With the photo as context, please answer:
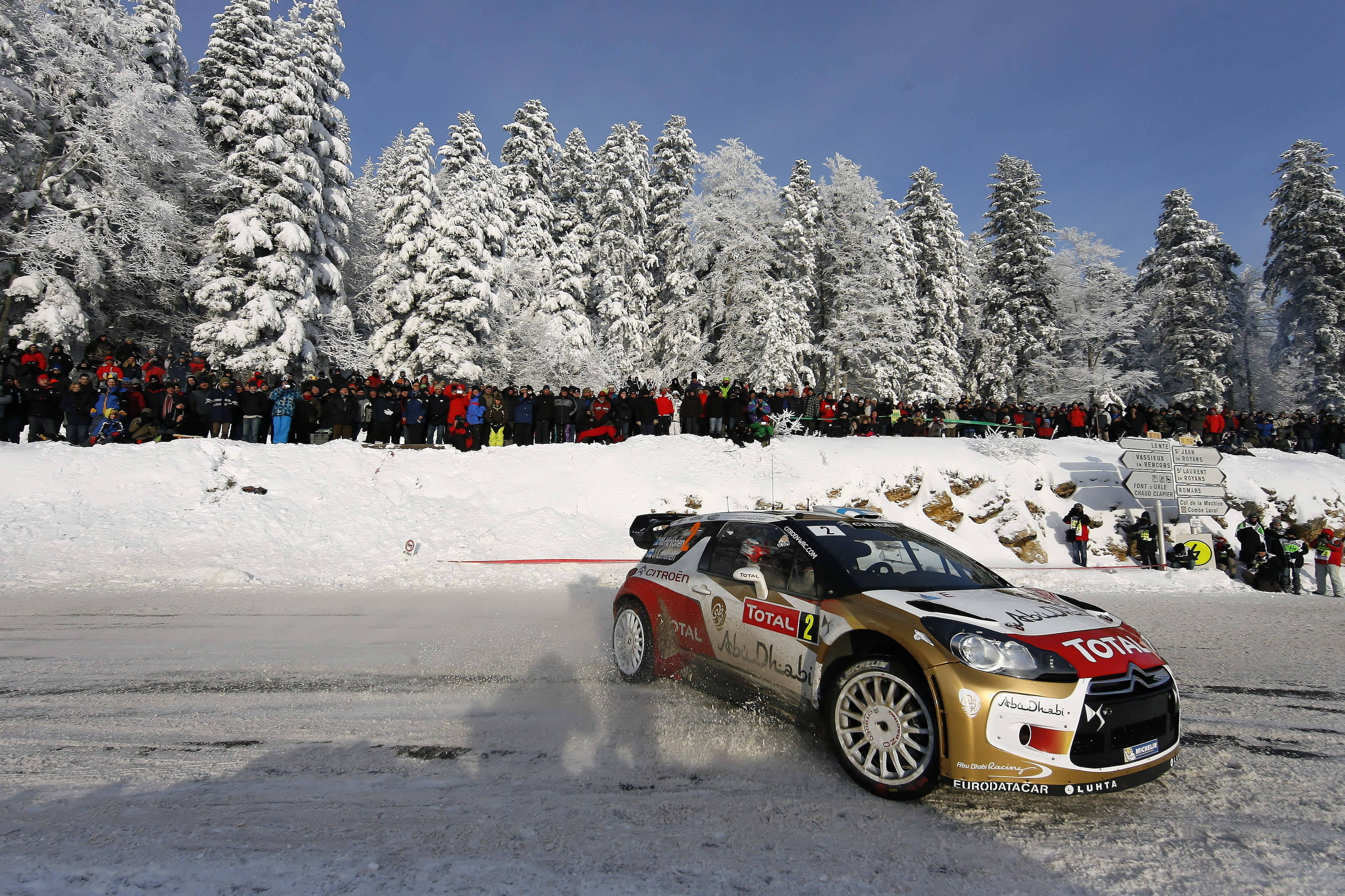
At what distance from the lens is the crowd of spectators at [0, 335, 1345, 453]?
49.6 ft

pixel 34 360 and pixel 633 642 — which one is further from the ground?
pixel 34 360

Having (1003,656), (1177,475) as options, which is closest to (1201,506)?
(1177,475)

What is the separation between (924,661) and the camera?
3.71 metres

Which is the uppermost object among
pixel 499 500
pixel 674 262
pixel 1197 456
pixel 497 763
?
pixel 674 262

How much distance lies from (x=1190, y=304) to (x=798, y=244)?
2287 cm

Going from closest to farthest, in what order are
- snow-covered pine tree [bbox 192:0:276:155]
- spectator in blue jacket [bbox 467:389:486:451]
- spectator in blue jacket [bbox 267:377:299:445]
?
spectator in blue jacket [bbox 267:377:299:445]
spectator in blue jacket [bbox 467:389:486:451]
snow-covered pine tree [bbox 192:0:276:155]

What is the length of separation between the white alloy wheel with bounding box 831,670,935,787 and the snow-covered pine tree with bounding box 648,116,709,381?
28397mm

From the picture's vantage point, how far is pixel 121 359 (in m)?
17.8

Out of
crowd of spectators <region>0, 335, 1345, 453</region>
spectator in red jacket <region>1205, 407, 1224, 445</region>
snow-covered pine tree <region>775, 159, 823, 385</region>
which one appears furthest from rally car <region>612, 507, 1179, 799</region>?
snow-covered pine tree <region>775, 159, 823, 385</region>

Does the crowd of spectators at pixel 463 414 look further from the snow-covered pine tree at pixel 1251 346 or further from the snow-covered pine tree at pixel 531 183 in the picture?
the snow-covered pine tree at pixel 1251 346

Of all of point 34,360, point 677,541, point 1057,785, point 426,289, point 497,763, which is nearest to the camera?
point 1057,785

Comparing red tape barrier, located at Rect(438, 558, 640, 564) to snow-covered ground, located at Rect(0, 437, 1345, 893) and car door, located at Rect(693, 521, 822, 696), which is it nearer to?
snow-covered ground, located at Rect(0, 437, 1345, 893)

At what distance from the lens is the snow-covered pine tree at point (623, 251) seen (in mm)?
32750

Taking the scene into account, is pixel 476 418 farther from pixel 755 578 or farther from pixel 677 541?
pixel 755 578
